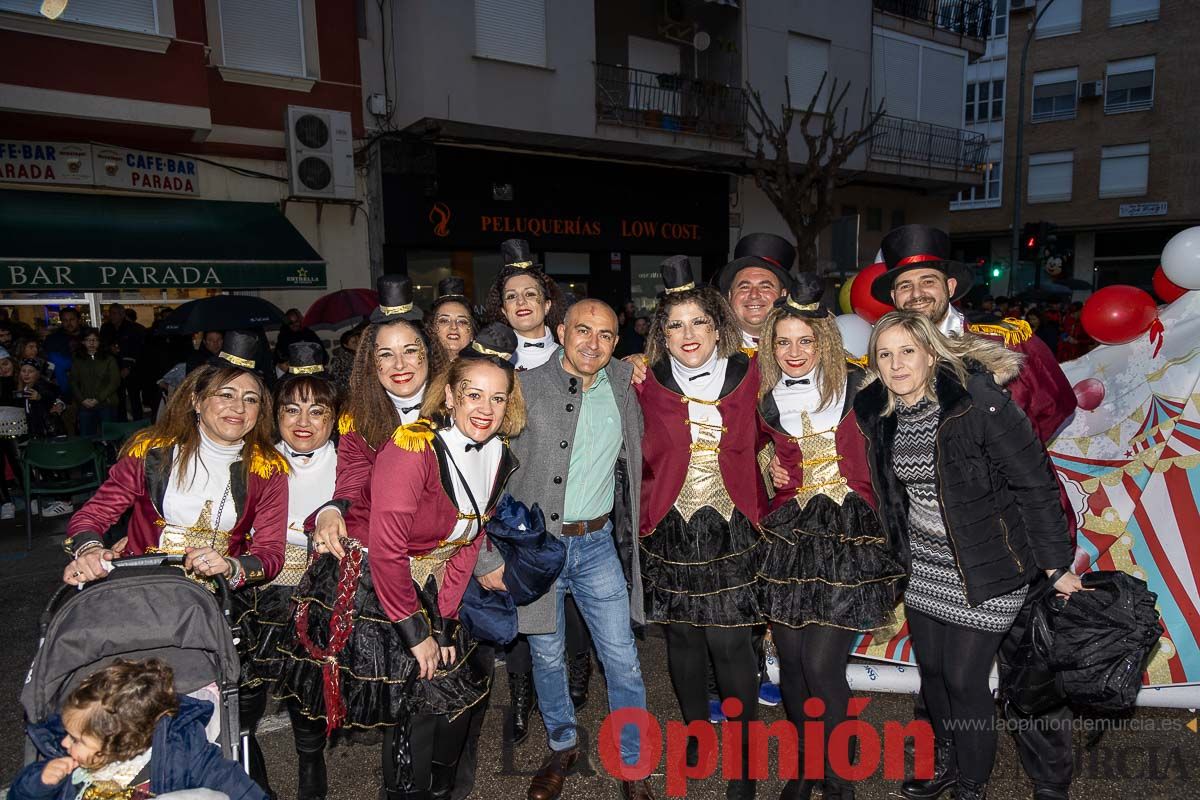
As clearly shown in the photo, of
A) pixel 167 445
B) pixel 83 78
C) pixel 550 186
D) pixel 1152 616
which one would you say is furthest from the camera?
pixel 550 186

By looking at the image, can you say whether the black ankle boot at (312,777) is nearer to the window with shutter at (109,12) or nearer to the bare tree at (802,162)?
the window with shutter at (109,12)

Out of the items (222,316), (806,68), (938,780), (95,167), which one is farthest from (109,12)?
(806,68)

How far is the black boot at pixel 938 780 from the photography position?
10.6 feet

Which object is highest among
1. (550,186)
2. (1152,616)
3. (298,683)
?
(550,186)

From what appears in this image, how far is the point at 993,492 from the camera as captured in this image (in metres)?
2.80

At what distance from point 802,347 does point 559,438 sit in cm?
111

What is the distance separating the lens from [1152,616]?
9.02 ft

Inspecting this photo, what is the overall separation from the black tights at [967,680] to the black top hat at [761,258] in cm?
189

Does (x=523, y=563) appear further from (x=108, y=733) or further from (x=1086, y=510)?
(x=1086, y=510)

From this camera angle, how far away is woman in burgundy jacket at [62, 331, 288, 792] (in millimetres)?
3064

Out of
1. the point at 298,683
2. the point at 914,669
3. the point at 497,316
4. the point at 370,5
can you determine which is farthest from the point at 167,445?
the point at 370,5

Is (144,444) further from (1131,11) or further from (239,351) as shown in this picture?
(1131,11)

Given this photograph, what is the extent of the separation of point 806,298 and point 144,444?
287 centimetres

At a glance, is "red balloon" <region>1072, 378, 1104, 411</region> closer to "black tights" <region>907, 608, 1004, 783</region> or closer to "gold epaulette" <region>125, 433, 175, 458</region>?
"black tights" <region>907, 608, 1004, 783</region>
